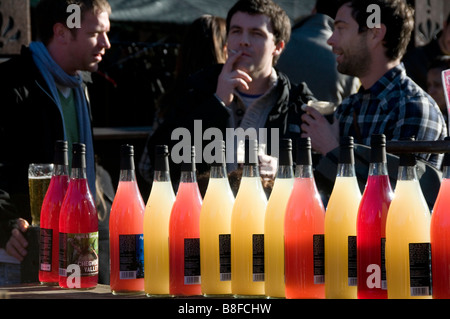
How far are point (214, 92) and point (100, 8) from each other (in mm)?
784

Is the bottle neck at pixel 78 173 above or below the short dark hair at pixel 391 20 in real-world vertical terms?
below

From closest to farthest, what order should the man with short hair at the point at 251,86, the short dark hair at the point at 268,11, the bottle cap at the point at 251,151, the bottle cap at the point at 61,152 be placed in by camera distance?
the bottle cap at the point at 251,151
the bottle cap at the point at 61,152
the man with short hair at the point at 251,86
the short dark hair at the point at 268,11

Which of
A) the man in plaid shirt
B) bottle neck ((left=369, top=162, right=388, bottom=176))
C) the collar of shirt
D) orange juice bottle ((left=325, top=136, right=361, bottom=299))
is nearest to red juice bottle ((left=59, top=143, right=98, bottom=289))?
orange juice bottle ((left=325, top=136, right=361, bottom=299))

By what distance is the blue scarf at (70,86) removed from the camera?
355 centimetres

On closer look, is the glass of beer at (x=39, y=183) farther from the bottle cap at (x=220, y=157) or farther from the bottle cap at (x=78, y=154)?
the bottle cap at (x=220, y=157)

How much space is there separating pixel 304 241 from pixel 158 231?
44cm

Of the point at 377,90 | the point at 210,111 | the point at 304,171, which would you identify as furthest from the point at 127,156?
the point at 377,90

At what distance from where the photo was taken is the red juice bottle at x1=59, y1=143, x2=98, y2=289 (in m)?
2.12

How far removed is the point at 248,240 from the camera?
197cm

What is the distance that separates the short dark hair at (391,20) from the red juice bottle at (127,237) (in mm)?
1674

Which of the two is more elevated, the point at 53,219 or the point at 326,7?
the point at 326,7

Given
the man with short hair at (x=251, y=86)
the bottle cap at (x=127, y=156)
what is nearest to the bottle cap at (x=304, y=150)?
the bottle cap at (x=127, y=156)

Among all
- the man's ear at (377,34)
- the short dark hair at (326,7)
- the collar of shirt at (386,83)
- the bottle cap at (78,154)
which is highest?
the short dark hair at (326,7)

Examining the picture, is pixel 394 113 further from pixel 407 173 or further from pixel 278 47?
pixel 407 173
